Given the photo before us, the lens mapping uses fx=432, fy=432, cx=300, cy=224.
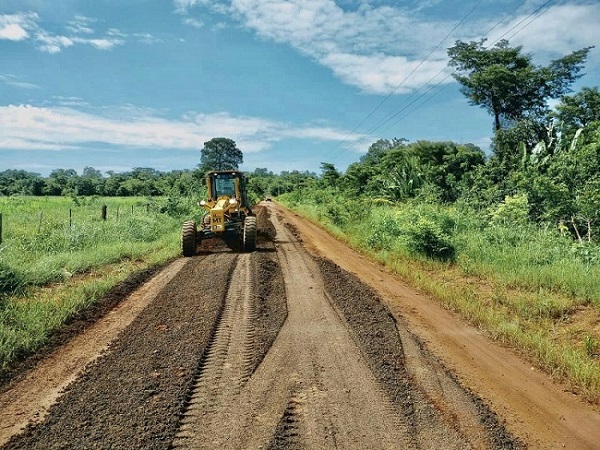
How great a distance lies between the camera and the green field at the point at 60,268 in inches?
245

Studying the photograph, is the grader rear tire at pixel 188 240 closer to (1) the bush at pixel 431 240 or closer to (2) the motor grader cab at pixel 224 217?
(2) the motor grader cab at pixel 224 217

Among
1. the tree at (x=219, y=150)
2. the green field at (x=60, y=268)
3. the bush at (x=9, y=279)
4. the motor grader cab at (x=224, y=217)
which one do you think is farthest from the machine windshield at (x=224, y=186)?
the tree at (x=219, y=150)

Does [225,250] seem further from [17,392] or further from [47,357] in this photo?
[17,392]

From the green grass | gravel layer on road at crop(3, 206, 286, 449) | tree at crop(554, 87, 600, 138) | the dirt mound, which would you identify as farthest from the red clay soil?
tree at crop(554, 87, 600, 138)

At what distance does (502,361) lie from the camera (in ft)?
18.5

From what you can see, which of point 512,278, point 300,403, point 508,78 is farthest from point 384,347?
point 508,78

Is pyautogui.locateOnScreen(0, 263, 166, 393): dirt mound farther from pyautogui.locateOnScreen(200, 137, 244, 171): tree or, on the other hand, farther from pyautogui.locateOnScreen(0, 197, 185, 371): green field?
pyautogui.locateOnScreen(200, 137, 244, 171): tree

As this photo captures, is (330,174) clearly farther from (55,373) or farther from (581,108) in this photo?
(55,373)

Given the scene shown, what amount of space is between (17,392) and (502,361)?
5.74m

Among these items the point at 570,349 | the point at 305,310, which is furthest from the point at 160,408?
the point at 570,349

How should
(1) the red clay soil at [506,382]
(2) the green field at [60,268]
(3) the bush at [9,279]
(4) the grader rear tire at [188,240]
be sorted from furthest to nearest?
(4) the grader rear tire at [188,240] < (3) the bush at [9,279] < (2) the green field at [60,268] < (1) the red clay soil at [506,382]

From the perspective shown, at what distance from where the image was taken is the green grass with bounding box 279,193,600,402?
19.6 feet

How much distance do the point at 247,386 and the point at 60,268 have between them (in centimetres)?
742

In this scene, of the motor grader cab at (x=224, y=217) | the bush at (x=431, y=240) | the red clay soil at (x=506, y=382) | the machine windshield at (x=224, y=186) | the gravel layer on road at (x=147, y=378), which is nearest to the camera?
the gravel layer on road at (x=147, y=378)
